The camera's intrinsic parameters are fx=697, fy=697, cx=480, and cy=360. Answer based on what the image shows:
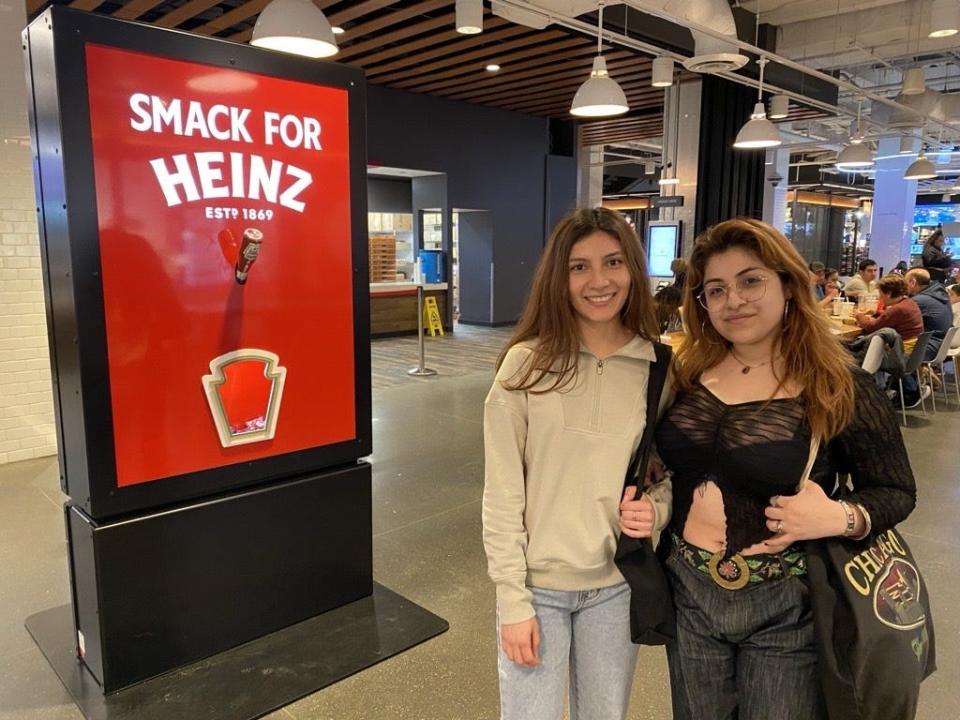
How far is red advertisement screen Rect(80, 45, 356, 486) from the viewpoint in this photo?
216 cm

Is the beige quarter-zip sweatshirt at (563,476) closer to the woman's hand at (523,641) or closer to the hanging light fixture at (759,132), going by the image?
the woman's hand at (523,641)

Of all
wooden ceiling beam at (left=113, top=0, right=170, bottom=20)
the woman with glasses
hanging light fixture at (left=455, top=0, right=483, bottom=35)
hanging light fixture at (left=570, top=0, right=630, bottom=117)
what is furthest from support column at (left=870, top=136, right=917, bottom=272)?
the woman with glasses

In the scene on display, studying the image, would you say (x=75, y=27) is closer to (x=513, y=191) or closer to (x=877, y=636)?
(x=877, y=636)

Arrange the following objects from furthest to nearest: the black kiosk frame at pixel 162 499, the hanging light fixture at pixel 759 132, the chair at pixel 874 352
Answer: the hanging light fixture at pixel 759 132
the chair at pixel 874 352
the black kiosk frame at pixel 162 499

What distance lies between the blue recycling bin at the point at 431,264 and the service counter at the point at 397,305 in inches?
6.9

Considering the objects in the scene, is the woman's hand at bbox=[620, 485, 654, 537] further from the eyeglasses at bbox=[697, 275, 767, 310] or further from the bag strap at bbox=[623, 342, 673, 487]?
the eyeglasses at bbox=[697, 275, 767, 310]

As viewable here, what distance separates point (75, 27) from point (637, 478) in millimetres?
2000

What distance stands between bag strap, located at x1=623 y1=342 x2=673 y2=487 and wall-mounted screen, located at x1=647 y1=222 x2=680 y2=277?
7.95 metres

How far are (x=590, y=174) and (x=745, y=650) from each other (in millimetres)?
14371

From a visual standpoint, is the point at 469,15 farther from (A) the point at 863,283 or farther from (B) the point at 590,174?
(B) the point at 590,174

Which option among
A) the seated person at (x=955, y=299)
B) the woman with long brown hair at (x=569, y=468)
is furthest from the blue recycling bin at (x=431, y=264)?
the woman with long brown hair at (x=569, y=468)

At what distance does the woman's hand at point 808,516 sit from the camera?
1214 millimetres

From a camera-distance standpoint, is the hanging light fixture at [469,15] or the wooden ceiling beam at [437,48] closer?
the hanging light fixture at [469,15]

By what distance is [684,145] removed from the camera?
9461 mm
